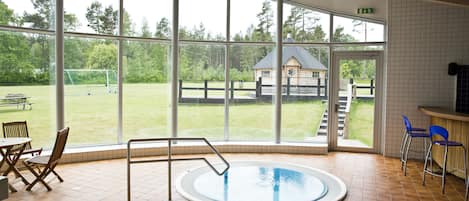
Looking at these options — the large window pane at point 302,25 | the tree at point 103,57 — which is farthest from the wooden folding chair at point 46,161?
the large window pane at point 302,25

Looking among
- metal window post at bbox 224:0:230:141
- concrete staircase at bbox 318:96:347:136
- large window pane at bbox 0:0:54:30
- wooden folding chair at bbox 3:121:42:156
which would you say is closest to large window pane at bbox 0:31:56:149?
large window pane at bbox 0:0:54:30

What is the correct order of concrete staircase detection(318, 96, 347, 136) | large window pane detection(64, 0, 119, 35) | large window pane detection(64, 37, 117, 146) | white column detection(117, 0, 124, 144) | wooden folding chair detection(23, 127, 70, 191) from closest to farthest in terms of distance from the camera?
wooden folding chair detection(23, 127, 70, 191) → large window pane detection(64, 0, 119, 35) → large window pane detection(64, 37, 117, 146) → white column detection(117, 0, 124, 144) → concrete staircase detection(318, 96, 347, 136)

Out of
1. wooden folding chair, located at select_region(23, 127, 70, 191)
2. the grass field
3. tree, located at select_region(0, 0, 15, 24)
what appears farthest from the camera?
the grass field

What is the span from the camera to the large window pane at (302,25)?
26.7 feet

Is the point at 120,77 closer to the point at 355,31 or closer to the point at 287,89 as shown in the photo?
the point at 287,89

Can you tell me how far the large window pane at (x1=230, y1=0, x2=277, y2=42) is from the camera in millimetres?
8156

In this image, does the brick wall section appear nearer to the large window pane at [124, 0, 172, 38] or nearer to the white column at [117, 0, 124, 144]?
the large window pane at [124, 0, 172, 38]

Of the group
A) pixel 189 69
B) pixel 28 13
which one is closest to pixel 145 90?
pixel 189 69

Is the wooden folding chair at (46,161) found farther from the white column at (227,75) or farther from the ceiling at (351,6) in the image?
the ceiling at (351,6)

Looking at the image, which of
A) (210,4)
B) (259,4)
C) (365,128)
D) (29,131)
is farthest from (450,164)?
(29,131)

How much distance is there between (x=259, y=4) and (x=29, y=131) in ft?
17.2

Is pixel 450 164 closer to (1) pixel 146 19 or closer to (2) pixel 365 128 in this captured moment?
(2) pixel 365 128

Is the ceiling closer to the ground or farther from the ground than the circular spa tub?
farther from the ground

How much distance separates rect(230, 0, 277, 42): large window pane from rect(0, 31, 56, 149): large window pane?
3737mm
